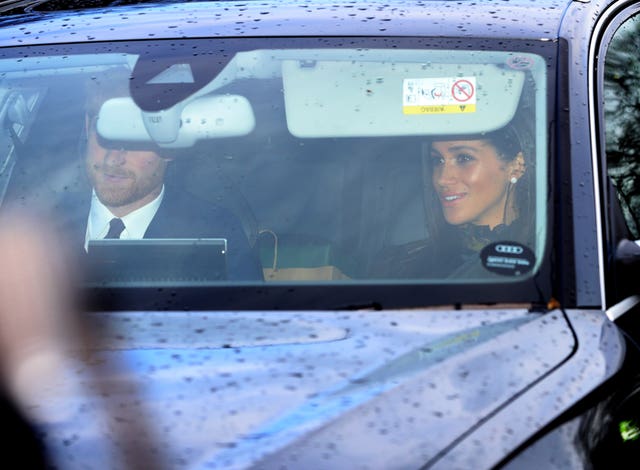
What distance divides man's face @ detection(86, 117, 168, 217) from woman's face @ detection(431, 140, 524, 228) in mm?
678

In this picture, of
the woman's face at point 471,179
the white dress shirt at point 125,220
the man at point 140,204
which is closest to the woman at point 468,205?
the woman's face at point 471,179

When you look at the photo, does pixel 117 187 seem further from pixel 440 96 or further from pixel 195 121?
pixel 440 96

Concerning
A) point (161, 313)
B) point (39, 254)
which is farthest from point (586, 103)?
point (39, 254)

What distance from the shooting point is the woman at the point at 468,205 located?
8.79 feet

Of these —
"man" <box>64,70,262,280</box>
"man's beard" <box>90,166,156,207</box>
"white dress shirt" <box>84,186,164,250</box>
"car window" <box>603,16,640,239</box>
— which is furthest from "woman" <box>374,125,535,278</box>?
"man's beard" <box>90,166,156,207</box>

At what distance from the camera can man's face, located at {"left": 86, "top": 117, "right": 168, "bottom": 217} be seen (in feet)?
10.1

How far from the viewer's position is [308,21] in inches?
121

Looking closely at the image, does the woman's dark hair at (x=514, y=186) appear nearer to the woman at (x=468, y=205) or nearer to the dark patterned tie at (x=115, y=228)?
the woman at (x=468, y=205)

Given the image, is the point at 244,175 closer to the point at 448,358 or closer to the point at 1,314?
the point at 1,314

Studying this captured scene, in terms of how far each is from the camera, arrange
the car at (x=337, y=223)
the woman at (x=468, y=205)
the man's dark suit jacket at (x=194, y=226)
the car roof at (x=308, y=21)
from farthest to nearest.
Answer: the car roof at (x=308, y=21) → the man's dark suit jacket at (x=194, y=226) → the woman at (x=468, y=205) → the car at (x=337, y=223)

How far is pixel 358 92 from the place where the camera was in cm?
297

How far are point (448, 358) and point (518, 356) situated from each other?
0.42 ft

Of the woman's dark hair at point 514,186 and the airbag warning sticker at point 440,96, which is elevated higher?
the airbag warning sticker at point 440,96

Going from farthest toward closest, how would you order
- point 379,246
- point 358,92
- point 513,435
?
point 358,92, point 379,246, point 513,435
